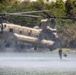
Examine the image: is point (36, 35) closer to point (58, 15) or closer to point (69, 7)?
point (58, 15)

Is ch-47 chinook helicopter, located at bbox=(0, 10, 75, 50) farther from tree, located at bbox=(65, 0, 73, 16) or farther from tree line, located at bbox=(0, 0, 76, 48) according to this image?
tree, located at bbox=(65, 0, 73, 16)

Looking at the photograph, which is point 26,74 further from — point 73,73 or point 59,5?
point 59,5

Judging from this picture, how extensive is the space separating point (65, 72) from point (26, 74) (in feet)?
9.88

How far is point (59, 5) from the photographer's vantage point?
358ft

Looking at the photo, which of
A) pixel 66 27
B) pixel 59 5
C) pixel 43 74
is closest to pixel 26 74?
pixel 43 74

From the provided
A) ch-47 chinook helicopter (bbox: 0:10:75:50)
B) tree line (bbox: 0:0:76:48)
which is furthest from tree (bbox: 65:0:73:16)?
ch-47 chinook helicopter (bbox: 0:10:75:50)

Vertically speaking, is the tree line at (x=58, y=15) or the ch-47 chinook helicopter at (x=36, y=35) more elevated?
the ch-47 chinook helicopter at (x=36, y=35)

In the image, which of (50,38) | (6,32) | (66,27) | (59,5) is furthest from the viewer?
(59,5)

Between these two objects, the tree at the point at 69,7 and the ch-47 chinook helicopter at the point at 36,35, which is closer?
the ch-47 chinook helicopter at the point at 36,35

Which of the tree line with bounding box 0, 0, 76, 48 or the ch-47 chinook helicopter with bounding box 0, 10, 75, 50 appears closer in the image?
the ch-47 chinook helicopter with bounding box 0, 10, 75, 50

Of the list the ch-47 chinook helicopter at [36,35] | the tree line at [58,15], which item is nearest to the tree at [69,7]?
the tree line at [58,15]

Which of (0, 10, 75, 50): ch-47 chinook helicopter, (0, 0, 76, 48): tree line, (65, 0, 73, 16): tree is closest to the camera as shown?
(0, 10, 75, 50): ch-47 chinook helicopter

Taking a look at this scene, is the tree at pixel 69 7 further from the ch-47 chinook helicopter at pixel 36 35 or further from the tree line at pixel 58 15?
the ch-47 chinook helicopter at pixel 36 35

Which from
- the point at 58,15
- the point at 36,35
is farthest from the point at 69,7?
the point at 36,35
